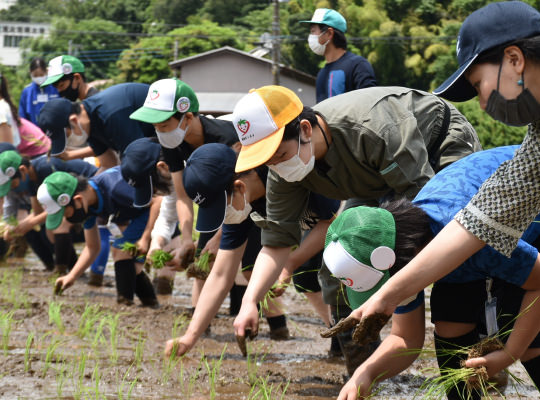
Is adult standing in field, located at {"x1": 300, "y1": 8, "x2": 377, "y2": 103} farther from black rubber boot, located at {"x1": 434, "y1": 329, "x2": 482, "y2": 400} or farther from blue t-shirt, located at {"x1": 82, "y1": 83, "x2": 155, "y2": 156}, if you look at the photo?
black rubber boot, located at {"x1": 434, "y1": 329, "x2": 482, "y2": 400}

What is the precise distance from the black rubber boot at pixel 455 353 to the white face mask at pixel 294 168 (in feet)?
2.86

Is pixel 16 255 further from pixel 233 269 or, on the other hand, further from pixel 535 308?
pixel 535 308

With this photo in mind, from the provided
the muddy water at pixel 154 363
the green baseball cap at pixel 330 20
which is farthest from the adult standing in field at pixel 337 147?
the green baseball cap at pixel 330 20

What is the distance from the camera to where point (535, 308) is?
2533 millimetres

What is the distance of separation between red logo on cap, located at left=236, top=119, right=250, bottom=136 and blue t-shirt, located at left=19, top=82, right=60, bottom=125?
6110 mm

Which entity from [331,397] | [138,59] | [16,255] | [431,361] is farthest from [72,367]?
[138,59]

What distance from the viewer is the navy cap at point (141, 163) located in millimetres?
5453

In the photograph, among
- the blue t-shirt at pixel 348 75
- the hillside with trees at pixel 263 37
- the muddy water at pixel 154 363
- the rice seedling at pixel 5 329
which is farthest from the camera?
the hillside with trees at pixel 263 37

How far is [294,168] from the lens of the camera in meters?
3.23

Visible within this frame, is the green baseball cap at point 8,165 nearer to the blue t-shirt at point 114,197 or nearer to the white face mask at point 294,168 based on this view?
the blue t-shirt at point 114,197

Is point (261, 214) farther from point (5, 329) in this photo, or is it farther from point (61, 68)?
point (61, 68)

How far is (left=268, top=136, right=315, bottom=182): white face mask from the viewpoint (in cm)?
321

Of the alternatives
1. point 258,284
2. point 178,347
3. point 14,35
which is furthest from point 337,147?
point 14,35

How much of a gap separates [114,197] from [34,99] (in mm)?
3371
